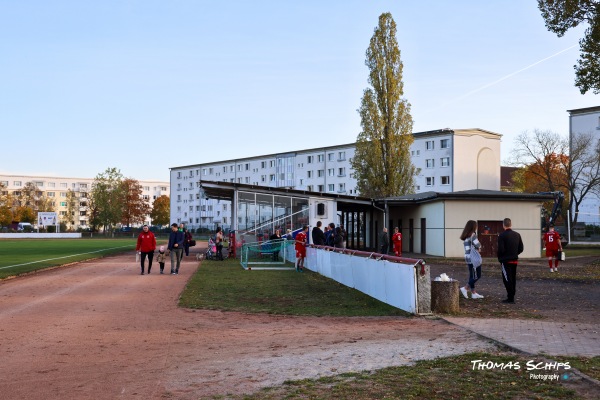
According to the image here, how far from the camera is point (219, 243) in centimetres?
3441

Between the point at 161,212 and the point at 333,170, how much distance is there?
54.5 m

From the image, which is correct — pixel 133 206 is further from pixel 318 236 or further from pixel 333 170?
pixel 318 236

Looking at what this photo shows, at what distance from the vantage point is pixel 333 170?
317 feet

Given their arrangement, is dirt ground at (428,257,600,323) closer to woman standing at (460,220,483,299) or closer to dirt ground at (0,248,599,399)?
dirt ground at (0,248,599,399)

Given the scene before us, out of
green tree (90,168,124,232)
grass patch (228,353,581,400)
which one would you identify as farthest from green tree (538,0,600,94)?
green tree (90,168,124,232)

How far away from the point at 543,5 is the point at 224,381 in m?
28.4

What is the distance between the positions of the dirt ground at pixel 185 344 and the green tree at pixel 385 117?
3786 centimetres

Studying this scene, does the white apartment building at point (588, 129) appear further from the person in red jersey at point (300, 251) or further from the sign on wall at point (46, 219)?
the sign on wall at point (46, 219)

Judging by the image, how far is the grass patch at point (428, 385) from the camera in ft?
20.9

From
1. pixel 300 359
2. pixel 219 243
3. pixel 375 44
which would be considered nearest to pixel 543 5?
pixel 219 243

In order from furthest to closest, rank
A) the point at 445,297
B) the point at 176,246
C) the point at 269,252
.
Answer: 1. the point at 269,252
2. the point at 176,246
3. the point at 445,297

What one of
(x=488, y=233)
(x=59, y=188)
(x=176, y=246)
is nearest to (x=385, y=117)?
(x=488, y=233)

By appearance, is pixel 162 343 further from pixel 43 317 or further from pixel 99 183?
pixel 99 183

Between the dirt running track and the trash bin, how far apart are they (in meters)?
1.02
